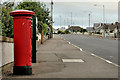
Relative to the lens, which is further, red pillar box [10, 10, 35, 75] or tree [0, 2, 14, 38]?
tree [0, 2, 14, 38]

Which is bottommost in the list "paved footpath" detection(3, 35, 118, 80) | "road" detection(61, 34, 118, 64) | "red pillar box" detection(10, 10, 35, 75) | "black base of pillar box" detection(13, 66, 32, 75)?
"road" detection(61, 34, 118, 64)

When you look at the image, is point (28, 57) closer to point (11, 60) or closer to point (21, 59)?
point (21, 59)

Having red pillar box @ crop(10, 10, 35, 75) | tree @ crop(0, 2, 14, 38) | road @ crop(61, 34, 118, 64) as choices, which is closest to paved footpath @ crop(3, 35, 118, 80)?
red pillar box @ crop(10, 10, 35, 75)

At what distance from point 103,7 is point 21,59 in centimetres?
6316

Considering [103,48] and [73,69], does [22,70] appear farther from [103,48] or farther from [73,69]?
[103,48]

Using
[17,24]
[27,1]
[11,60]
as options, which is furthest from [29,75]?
[27,1]

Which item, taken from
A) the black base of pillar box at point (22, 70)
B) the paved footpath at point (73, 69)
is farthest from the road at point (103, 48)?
the black base of pillar box at point (22, 70)

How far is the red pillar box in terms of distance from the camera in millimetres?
7739

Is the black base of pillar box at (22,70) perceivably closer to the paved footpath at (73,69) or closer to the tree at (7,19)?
the paved footpath at (73,69)

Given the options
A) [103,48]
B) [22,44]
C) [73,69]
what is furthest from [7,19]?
[103,48]

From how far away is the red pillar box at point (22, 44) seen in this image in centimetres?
774

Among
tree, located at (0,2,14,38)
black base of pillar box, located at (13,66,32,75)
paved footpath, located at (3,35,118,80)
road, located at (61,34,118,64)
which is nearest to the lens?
black base of pillar box, located at (13,66,32,75)

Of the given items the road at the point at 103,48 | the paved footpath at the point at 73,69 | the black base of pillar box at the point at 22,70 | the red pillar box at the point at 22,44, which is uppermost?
the red pillar box at the point at 22,44

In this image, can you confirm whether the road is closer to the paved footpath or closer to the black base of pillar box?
the paved footpath
